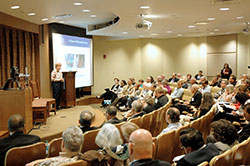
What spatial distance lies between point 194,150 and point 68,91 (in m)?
7.66

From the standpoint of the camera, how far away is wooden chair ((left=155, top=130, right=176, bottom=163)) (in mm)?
3154

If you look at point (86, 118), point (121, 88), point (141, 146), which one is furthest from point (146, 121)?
point (121, 88)

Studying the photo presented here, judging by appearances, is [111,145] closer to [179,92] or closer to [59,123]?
[59,123]

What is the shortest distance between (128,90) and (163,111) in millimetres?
5764

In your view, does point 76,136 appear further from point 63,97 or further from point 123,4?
point 63,97

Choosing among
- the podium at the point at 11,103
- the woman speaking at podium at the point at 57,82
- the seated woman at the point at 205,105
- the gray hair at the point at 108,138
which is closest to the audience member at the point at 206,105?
the seated woman at the point at 205,105

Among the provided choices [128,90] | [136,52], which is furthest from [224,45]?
[128,90]

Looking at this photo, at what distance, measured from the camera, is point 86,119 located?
3.83 metres

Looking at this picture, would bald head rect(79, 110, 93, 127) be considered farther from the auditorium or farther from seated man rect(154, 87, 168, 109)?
seated man rect(154, 87, 168, 109)

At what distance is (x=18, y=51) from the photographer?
30.5ft

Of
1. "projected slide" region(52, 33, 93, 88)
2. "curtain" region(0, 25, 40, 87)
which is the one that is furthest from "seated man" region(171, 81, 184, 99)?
"projected slide" region(52, 33, 93, 88)

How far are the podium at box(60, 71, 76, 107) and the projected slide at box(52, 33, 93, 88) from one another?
1.57 metres

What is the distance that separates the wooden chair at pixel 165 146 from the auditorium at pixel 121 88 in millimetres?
16

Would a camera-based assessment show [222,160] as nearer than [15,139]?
Yes
